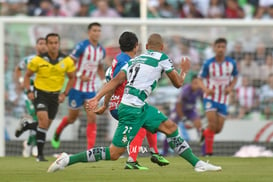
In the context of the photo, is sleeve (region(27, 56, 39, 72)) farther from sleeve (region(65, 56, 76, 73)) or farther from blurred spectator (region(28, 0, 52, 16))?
blurred spectator (region(28, 0, 52, 16))

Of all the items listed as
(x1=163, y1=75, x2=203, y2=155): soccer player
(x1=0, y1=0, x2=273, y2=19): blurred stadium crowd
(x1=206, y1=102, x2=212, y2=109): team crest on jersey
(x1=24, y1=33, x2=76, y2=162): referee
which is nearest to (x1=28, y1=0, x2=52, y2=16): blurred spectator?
(x1=0, y1=0, x2=273, y2=19): blurred stadium crowd

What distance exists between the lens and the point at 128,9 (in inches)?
1002

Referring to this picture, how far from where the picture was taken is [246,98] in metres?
21.9

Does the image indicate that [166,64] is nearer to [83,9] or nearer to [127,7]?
[127,7]

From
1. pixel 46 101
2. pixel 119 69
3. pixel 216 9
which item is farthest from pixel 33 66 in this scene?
pixel 216 9

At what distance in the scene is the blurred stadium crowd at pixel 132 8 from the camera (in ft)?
83.6

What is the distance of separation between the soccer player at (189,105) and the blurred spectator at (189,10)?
4329 mm

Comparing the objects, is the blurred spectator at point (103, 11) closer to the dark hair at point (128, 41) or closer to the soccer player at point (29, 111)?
the soccer player at point (29, 111)

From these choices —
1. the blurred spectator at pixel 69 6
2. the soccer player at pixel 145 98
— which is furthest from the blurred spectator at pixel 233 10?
the soccer player at pixel 145 98

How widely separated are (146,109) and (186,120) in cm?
921

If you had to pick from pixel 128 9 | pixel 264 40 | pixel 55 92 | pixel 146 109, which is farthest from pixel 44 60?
pixel 128 9

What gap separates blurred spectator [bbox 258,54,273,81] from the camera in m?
21.9

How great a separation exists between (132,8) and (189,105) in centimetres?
460

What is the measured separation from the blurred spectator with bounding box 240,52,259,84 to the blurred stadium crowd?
3858 millimetres
